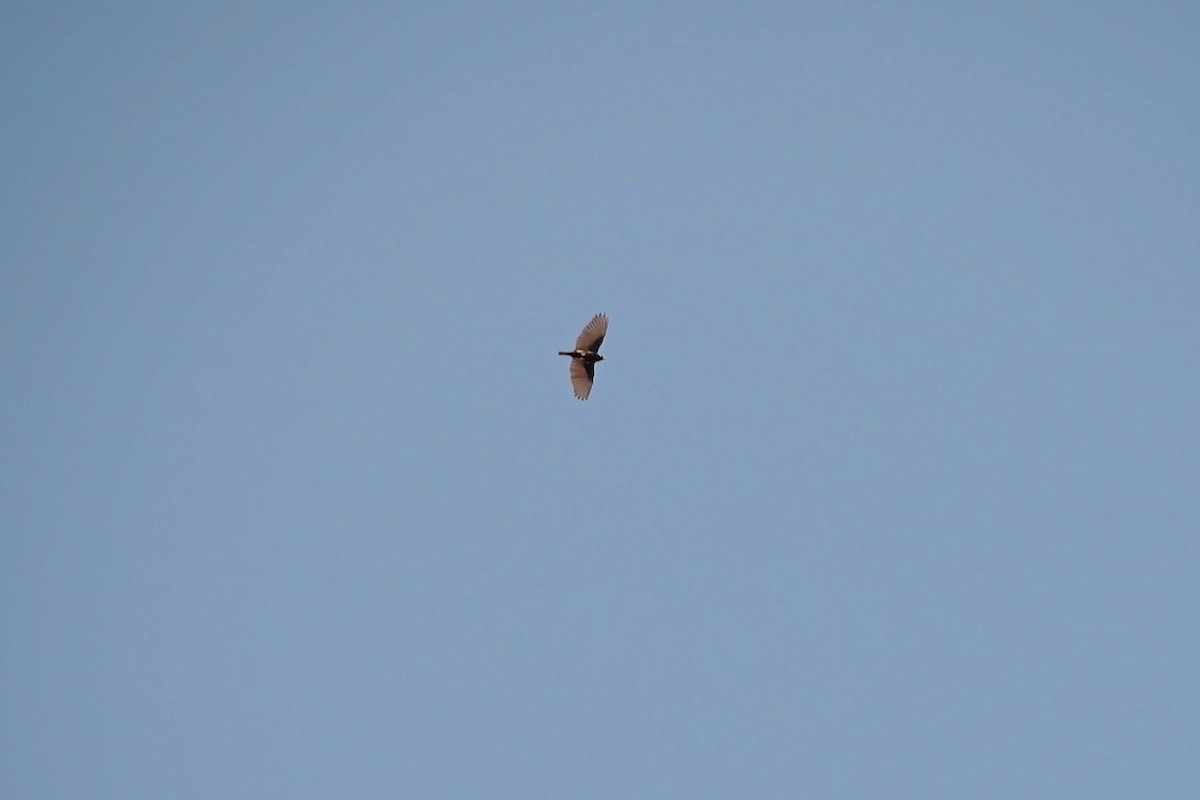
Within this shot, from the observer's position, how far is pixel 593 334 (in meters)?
34.9

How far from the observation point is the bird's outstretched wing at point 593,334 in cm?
3469

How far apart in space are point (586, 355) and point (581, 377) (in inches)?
27.6

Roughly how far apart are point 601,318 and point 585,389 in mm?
2224

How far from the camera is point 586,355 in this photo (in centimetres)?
3469

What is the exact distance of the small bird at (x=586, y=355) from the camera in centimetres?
3469

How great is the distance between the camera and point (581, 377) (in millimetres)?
34844

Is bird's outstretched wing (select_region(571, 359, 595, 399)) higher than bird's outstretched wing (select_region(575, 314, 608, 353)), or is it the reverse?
bird's outstretched wing (select_region(575, 314, 608, 353))

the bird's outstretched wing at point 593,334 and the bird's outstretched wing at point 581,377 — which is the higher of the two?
the bird's outstretched wing at point 593,334

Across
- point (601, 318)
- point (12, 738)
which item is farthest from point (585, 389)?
point (12, 738)

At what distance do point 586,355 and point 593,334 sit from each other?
0.71 meters

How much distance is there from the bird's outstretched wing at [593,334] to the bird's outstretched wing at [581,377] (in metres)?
0.51

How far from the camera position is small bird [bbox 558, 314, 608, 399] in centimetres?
3469

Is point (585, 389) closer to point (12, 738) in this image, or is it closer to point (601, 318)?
point (601, 318)

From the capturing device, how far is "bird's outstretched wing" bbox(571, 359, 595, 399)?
34750mm
